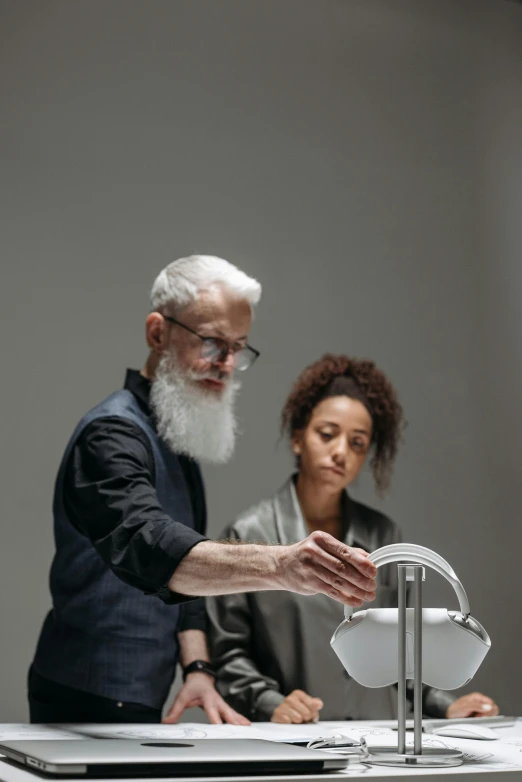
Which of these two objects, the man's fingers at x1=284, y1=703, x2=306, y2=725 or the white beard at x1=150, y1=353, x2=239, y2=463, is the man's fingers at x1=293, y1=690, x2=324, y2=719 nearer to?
the man's fingers at x1=284, y1=703, x2=306, y2=725

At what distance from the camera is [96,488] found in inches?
83.9

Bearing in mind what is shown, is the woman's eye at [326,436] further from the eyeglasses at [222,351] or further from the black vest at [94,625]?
the black vest at [94,625]

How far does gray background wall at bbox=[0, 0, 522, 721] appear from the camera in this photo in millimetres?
4039

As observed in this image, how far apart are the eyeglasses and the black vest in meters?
0.45

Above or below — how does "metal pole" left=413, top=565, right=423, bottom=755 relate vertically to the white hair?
below

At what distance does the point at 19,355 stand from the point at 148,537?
2253 millimetres

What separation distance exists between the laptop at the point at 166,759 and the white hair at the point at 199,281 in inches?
67.0

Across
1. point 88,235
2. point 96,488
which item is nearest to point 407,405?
point 88,235

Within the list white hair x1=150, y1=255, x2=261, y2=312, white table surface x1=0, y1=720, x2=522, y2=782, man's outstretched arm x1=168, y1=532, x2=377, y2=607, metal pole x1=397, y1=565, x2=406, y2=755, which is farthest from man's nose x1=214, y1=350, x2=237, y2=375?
metal pole x1=397, y1=565, x2=406, y2=755

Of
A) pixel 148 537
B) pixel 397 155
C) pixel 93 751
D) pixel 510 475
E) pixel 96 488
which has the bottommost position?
pixel 93 751

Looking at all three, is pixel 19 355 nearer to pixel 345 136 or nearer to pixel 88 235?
pixel 88 235

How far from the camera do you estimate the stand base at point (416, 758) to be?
56.9 inches

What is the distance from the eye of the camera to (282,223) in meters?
4.53

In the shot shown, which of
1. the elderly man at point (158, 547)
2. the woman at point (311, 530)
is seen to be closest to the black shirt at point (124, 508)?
the elderly man at point (158, 547)
